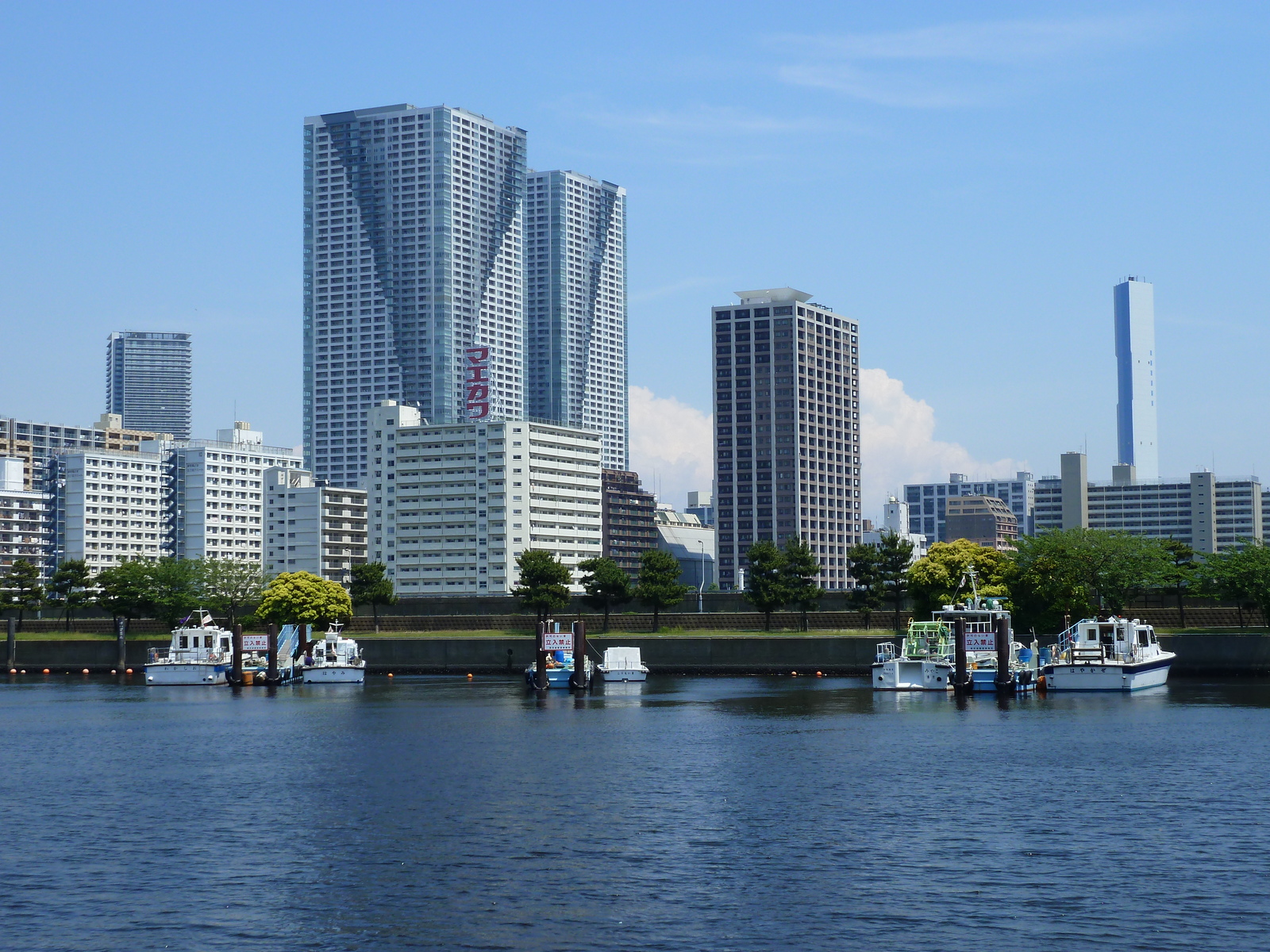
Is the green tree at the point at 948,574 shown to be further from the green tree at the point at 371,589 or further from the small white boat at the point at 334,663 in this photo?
the green tree at the point at 371,589

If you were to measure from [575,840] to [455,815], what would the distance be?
704 cm

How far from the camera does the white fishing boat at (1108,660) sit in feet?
356

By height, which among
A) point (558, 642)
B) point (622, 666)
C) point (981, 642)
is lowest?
point (622, 666)

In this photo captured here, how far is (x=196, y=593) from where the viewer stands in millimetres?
179875

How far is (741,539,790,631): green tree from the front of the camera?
148 m

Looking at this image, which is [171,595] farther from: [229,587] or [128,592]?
[229,587]

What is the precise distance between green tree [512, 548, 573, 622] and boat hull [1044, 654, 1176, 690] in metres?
60.9

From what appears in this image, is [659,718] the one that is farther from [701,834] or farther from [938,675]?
[701,834]

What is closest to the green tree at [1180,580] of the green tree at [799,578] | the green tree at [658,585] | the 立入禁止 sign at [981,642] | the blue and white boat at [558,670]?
the 立入禁止 sign at [981,642]

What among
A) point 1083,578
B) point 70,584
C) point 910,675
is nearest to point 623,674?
point 910,675

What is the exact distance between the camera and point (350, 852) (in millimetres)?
48969

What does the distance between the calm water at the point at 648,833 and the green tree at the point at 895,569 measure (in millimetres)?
48711

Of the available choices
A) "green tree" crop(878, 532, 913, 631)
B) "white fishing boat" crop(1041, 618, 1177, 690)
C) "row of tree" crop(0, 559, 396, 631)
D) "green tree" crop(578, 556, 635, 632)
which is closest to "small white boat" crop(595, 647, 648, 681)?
"green tree" crop(578, 556, 635, 632)

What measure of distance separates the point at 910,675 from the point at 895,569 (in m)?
31.0
